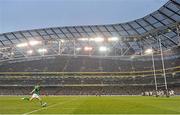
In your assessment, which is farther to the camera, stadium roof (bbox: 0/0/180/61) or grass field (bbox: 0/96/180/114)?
stadium roof (bbox: 0/0/180/61)

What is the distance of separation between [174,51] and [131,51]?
453 inches

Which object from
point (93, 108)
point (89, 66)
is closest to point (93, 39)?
point (89, 66)

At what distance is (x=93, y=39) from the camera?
67.6 metres

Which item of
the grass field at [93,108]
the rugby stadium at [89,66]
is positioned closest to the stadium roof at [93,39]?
the rugby stadium at [89,66]

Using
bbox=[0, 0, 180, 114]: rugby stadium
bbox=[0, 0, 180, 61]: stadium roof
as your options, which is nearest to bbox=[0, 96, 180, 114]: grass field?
bbox=[0, 0, 180, 61]: stadium roof

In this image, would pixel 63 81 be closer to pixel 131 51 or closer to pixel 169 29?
pixel 131 51

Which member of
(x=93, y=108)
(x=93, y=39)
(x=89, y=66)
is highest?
(x=93, y=39)

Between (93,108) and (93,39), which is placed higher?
(93,39)

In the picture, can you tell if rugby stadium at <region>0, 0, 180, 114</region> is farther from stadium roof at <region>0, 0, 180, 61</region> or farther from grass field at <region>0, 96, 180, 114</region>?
grass field at <region>0, 96, 180, 114</region>

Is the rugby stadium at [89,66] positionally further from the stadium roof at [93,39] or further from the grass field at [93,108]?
the grass field at [93,108]

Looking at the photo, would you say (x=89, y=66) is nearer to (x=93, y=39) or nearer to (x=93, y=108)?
(x=93, y=39)

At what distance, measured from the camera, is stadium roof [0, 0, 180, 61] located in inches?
2576

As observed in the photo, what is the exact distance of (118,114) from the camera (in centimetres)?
1142

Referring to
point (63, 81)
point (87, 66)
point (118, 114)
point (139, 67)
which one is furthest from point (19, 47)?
point (118, 114)
